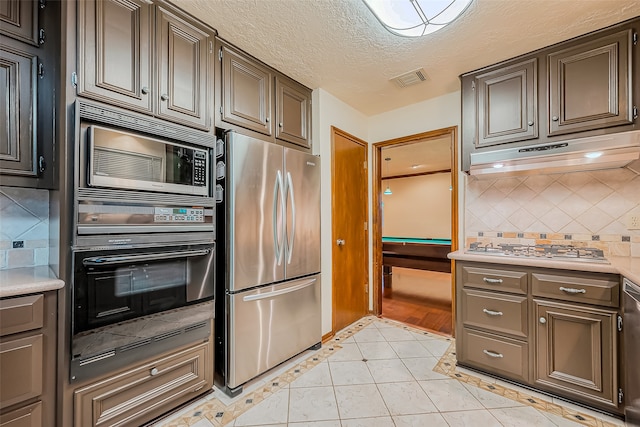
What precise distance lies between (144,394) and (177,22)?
88.1 inches

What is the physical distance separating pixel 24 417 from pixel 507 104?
11.5 ft

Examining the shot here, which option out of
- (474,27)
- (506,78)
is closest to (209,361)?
(474,27)

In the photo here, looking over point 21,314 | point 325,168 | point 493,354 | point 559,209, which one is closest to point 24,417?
point 21,314

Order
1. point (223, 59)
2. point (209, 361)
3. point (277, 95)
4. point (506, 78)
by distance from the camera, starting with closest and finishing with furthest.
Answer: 1. point (209, 361)
2. point (223, 59)
3. point (506, 78)
4. point (277, 95)

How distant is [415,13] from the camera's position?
1.43 m

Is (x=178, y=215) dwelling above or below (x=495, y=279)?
above

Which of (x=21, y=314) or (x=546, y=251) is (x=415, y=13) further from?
(x=21, y=314)

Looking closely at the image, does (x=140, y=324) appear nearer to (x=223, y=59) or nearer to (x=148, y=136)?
(x=148, y=136)

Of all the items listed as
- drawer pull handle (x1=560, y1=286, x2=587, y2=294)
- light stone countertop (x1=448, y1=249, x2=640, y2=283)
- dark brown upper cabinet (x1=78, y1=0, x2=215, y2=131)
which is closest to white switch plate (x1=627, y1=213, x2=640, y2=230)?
light stone countertop (x1=448, y1=249, x2=640, y2=283)

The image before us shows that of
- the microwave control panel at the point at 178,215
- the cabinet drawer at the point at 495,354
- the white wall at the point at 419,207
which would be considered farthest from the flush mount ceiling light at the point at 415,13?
the white wall at the point at 419,207

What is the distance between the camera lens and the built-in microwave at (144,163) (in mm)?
1362

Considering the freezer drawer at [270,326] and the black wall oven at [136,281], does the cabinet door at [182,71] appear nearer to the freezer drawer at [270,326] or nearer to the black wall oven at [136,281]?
the black wall oven at [136,281]

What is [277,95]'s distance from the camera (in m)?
2.37

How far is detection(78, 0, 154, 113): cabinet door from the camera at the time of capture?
52.7 inches
